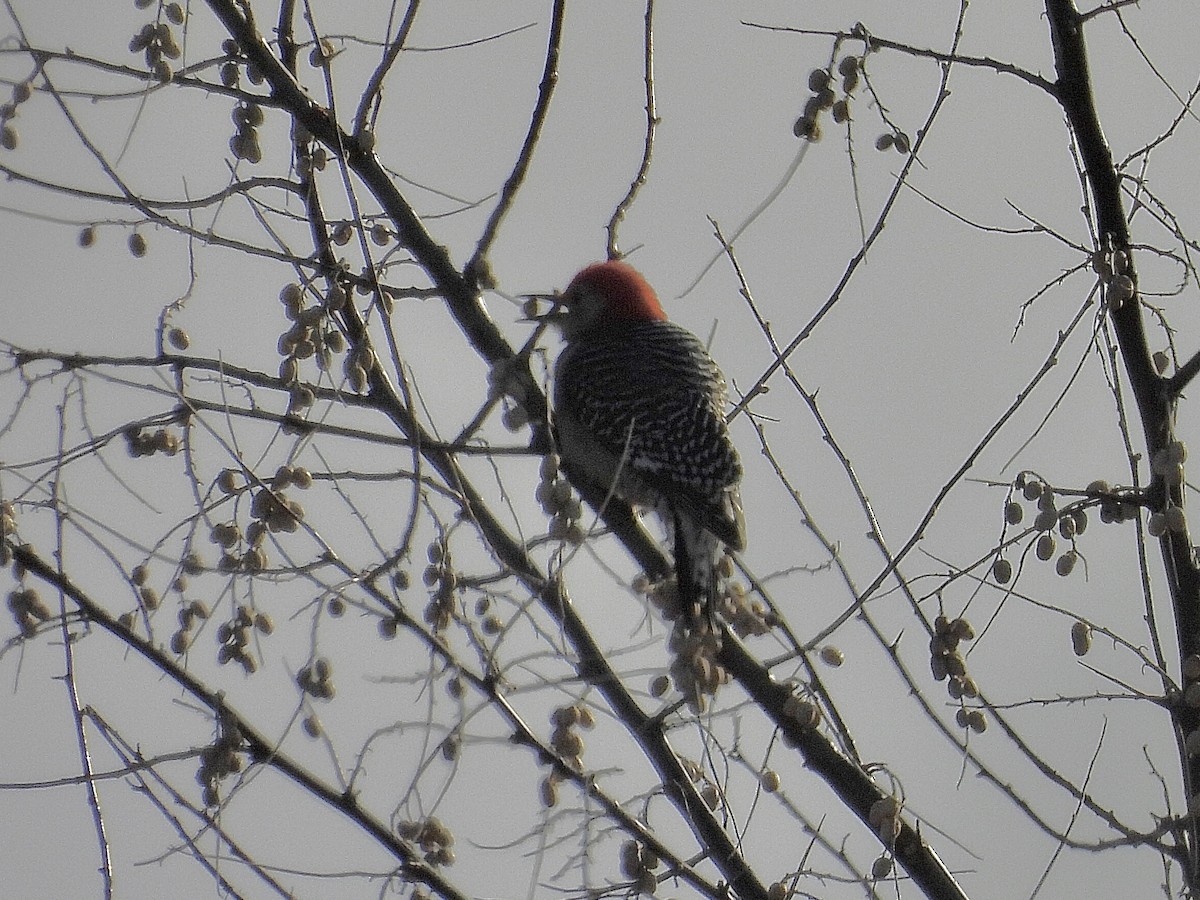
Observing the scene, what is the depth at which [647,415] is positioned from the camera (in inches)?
207

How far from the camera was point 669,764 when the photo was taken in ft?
11.7

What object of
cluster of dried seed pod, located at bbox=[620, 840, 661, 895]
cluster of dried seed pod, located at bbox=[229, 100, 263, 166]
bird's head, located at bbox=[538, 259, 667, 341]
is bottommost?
cluster of dried seed pod, located at bbox=[620, 840, 661, 895]

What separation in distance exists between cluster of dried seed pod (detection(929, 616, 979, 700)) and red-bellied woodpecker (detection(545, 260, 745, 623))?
71cm

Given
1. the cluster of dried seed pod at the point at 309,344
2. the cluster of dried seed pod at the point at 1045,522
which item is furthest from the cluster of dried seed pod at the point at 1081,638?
the cluster of dried seed pod at the point at 309,344

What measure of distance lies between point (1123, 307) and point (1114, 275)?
14cm

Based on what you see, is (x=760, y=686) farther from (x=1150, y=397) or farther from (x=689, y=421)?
(x=689, y=421)

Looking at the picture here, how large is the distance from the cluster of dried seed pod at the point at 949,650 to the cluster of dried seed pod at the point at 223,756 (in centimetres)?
162

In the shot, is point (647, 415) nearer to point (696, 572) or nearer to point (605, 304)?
→ point (605, 304)

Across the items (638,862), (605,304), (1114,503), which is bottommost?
(638,862)

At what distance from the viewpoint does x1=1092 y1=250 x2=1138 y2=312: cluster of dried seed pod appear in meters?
3.53

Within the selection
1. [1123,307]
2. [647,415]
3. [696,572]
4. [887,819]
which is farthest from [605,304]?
[887,819]

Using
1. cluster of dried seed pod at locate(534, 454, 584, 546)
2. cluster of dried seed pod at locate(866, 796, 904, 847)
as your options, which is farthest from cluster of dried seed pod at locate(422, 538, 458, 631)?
cluster of dried seed pod at locate(866, 796, 904, 847)

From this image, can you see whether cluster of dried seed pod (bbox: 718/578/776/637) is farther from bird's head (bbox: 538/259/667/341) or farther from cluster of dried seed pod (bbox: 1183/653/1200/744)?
bird's head (bbox: 538/259/667/341)

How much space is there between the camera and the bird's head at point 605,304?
5965 millimetres
